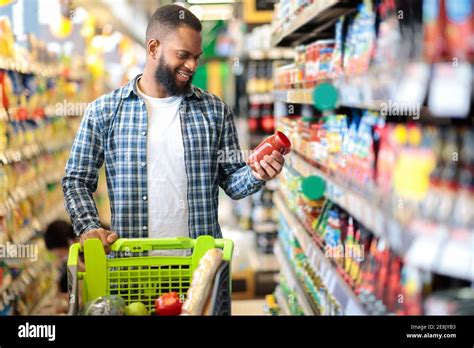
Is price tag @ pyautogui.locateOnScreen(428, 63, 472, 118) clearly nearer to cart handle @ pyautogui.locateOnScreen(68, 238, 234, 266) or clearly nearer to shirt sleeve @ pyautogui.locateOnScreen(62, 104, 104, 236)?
cart handle @ pyautogui.locateOnScreen(68, 238, 234, 266)

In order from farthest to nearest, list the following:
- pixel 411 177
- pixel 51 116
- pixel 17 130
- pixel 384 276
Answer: pixel 51 116
pixel 17 130
pixel 384 276
pixel 411 177

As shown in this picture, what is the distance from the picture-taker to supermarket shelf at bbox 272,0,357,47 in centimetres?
261

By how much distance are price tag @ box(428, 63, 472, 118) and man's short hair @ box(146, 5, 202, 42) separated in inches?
29.7

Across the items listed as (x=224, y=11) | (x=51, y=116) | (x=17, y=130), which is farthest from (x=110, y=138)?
(x=51, y=116)

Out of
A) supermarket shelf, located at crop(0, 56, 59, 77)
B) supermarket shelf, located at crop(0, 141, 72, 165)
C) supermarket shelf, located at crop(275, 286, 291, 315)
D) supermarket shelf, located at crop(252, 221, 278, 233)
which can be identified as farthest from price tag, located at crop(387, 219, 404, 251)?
supermarket shelf, located at crop(252, 221, 278, 233)

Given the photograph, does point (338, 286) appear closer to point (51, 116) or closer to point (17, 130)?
point (17, 130)

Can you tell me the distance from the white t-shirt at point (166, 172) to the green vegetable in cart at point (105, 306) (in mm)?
355

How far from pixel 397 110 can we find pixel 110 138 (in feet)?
2.83

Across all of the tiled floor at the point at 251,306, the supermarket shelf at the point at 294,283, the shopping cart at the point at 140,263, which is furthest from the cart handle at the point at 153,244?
the supermarket shelf at the point at 294,283

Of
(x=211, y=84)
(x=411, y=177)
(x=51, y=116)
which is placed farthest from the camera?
(x=51, y=116)

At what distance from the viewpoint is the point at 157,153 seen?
2.22m

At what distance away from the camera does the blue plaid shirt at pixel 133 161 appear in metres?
2.23

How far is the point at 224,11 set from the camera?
2.43m
